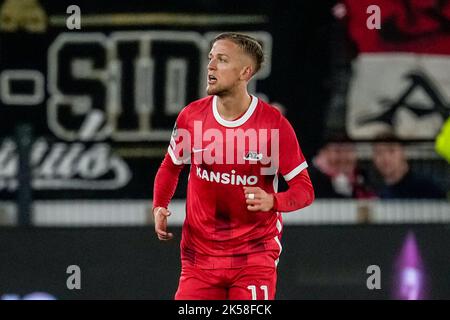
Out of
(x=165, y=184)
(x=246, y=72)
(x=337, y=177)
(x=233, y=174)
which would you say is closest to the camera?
(x=233, y=174)

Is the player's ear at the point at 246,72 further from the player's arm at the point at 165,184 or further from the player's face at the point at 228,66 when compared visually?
the player's arm at the point at 165,184

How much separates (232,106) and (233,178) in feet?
1.35

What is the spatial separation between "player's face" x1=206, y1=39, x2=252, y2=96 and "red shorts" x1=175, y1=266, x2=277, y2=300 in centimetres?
102

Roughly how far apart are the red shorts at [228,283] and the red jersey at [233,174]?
1.6 inches

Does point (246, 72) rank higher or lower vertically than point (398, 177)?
higher

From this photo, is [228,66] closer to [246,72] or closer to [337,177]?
[246,72]

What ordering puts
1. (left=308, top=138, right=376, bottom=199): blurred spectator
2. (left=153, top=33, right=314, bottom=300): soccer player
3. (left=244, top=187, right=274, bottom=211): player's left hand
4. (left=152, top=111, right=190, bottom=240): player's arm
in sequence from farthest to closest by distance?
(left=308, top=138, right=376, bottom=199): blurred spectator, (left=152, top=111, right=190, bottom=240): player's arm, (left=153, top=33, right=314, bottom=300): soccer player, (left=244, top=187, right=274, bottom=211): player's left hand

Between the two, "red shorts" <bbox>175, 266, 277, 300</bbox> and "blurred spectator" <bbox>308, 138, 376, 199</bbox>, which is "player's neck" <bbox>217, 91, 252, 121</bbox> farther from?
"blurred spectator" <bbox>308, 138, 376, 199</bbox>

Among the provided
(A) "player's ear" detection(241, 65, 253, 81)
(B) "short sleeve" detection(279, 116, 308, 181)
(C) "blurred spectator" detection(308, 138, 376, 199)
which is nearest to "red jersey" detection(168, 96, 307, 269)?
(B) "short sleeve" detection(279, 116, 308, 181)

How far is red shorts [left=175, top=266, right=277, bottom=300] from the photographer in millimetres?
8664

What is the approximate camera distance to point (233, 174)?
8.66 meters

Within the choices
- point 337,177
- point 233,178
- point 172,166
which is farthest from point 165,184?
point 337,177

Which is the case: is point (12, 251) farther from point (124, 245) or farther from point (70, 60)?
point (70, 60)

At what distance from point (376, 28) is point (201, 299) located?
12.4ft
